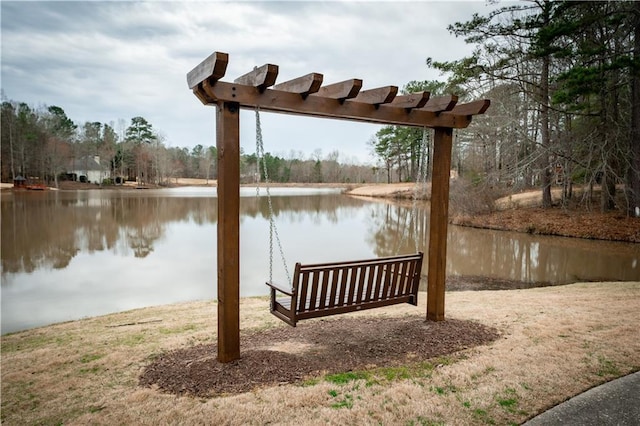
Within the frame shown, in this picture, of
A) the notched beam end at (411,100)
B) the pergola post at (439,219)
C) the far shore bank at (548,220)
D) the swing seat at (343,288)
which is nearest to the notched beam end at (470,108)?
the pergola post at (439,219)

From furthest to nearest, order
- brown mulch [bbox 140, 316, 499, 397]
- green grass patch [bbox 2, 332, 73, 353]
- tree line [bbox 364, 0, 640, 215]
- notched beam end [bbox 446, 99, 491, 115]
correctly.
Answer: tree line [bbox 364, 0, 640, 215]
green grass patch [bbox 2, 332, 73, 353]
notched beam end [bbox 446, 99, 491, 115]
brown mulch [bbox 140, 316, 499, 397]

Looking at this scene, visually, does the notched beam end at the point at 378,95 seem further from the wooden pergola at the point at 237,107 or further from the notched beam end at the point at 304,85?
the notched beam end at the point at 304,85

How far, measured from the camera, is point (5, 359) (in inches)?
190

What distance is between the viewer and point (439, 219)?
529cm

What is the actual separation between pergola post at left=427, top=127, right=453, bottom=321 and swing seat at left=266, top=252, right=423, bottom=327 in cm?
49

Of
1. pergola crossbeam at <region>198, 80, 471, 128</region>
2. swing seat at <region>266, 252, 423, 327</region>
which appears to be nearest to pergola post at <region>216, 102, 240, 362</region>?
pergola crossbeam at <region>198, 80, 471, 128</region>

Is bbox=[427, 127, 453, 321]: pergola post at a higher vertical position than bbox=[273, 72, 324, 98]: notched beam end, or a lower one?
lower

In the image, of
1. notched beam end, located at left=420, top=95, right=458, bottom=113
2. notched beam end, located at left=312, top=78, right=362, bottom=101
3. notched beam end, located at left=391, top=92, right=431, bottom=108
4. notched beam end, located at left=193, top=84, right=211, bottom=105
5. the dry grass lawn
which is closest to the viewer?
the dry grass lawn

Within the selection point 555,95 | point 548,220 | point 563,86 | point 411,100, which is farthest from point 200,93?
point 548,220

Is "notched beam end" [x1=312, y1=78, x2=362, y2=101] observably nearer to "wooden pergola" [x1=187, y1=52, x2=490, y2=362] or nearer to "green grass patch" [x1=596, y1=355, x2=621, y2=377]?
"wooden pergola" [x1=187, y1=52, x2=490, y2=362]

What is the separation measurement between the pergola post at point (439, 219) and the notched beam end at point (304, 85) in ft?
6.87

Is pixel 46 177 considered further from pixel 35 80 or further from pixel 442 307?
pixel 442 307

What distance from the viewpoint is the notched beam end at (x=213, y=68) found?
337 cm

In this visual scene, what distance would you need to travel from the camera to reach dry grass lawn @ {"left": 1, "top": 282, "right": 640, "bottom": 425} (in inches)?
118
